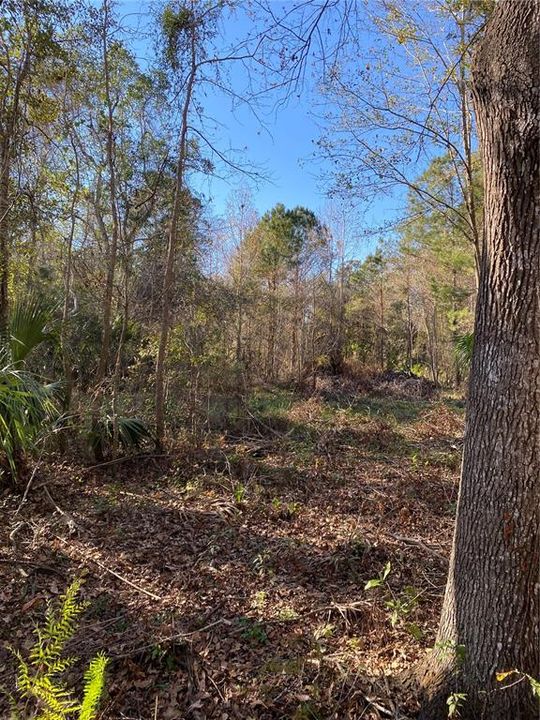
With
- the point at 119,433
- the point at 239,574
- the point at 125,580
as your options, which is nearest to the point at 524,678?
the point at 239,574

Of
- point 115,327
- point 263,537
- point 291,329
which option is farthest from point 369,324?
point 263,537

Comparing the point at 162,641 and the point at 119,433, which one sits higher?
the point at 119,433

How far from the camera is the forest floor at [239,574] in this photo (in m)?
1.95

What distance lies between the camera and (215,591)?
2.72 m

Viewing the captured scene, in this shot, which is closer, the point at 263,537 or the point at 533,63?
the point at 533,63

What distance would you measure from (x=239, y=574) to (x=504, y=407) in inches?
88.6

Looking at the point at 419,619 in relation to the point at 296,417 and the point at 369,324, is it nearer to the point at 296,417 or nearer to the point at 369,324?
the point at 296,417

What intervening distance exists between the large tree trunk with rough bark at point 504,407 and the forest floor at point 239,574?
0.48 meters

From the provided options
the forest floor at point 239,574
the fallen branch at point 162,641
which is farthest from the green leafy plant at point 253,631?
the fallen branch at point 162,641

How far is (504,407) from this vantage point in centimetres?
155

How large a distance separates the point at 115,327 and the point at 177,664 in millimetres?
6117

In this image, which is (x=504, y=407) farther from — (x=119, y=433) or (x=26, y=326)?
(x=119, y=433)

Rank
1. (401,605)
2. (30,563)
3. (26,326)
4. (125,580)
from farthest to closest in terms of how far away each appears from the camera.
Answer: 1. (26,326)
2. (30,563)
3. (125,580)
4. (401,605)

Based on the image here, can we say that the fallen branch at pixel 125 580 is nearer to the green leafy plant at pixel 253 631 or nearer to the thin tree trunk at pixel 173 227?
the green leafy plant at pixel 253 631
